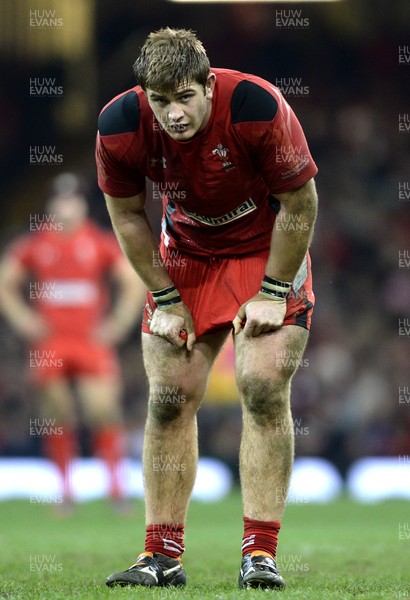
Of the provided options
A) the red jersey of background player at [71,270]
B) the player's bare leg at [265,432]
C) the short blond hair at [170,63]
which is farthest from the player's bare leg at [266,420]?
the red jersey of background player at [71,270]

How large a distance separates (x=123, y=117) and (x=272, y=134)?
0.60 meters

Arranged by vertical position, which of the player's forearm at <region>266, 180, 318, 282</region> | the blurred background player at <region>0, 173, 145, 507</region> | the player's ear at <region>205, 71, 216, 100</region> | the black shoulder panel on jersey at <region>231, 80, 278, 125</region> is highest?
the blurred background player at <region>0, 173, 145, 507</region>

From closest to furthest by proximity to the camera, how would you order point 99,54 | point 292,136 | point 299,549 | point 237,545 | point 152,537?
point 292,136 < point 152,537 < point 299,549 < point 237,545 < point 99,54

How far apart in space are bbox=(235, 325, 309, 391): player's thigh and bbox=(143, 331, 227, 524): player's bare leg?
234mm

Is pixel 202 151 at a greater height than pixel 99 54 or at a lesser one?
lesser

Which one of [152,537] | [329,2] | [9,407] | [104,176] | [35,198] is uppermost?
[329,2]


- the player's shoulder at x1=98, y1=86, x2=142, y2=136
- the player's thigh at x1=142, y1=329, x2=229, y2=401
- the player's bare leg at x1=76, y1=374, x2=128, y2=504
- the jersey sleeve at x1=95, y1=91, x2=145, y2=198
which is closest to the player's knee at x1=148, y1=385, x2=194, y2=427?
the player's thigh at x1=142, y1=329, x2=229, y2=401

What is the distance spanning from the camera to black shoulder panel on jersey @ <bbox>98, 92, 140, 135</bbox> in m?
4.75

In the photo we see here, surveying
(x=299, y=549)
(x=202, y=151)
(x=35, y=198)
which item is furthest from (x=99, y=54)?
(x=202, y=151)

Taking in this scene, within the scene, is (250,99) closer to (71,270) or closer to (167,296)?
(167,296)

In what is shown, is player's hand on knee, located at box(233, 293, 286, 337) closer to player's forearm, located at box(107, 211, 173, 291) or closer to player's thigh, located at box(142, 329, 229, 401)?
player's thigh, located at box(142, 329, 229, 401)

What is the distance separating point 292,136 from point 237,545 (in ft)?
10.9

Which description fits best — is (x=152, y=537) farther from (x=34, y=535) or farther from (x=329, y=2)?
(x=329, y=2)

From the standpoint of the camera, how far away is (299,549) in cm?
676
